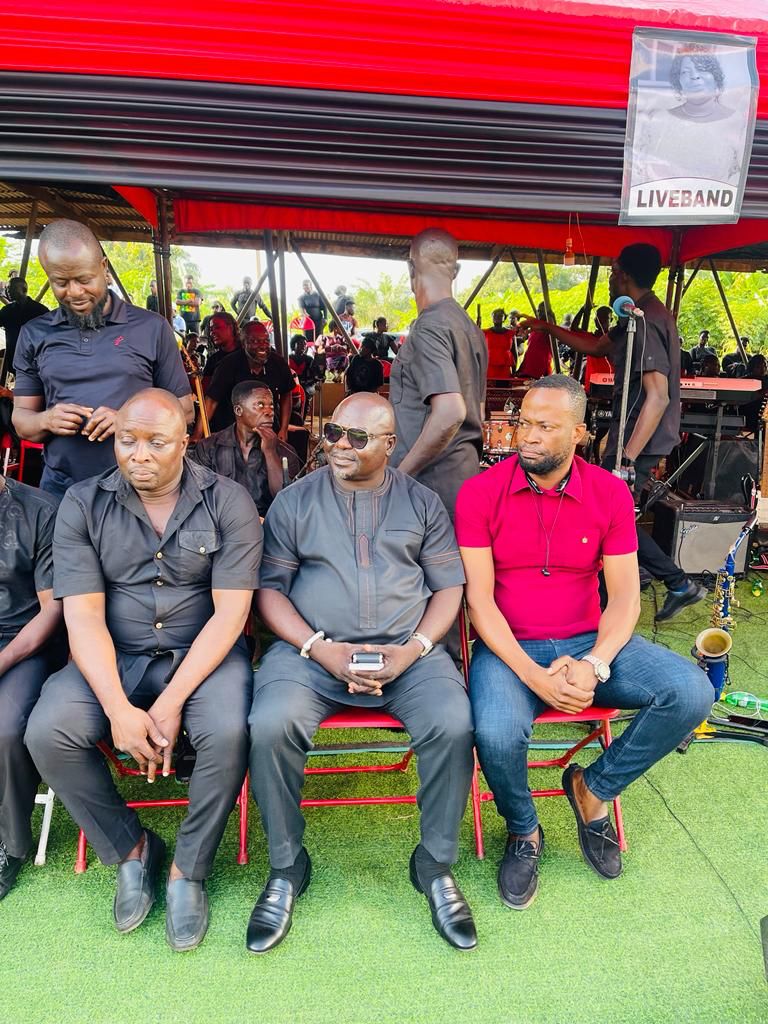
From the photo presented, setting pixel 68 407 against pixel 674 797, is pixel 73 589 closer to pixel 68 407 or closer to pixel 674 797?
pixel 68 407

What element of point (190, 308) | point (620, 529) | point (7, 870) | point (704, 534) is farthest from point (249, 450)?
point (190, 308)

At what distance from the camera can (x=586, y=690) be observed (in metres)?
2.44

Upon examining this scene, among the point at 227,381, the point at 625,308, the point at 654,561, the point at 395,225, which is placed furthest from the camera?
A: the point at 395,225

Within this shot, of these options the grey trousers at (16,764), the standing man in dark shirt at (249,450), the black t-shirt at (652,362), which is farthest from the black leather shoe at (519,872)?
the black t-shirt at (652,362)

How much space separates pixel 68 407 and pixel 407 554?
1.50 meters

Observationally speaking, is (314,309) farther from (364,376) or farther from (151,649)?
(151,649)

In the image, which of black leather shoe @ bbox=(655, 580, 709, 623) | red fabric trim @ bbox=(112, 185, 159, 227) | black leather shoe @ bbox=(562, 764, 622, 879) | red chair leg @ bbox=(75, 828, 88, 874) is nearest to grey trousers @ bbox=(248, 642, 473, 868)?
black leather shoe @ bbox=(562, 764, 622, 879)

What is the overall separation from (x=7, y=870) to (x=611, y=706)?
2.20 metres

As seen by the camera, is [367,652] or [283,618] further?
[283,618]

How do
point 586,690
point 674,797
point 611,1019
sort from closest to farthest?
1. point 611,1019
2. point 586,690
3. point 674,797

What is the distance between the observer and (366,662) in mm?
2348

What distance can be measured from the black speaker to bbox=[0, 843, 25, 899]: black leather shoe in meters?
4.64

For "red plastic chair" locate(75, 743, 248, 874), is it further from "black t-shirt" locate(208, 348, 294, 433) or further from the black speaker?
the black speaker

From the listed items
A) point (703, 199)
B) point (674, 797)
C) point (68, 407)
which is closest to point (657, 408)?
point (703, 199)
